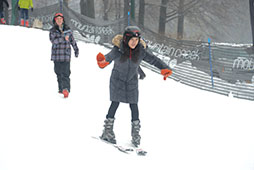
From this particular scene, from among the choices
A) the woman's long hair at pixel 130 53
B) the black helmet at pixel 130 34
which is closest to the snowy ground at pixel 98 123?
the woman's long hair at pixel 130 53

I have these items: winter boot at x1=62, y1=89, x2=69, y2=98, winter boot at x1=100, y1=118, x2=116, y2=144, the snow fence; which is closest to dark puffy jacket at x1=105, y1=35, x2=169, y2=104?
winter boot at x1=100, y1=118, x2=116, y2=144

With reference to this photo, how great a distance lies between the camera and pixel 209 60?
955cm

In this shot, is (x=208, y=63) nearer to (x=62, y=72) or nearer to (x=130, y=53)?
(x=62, y=72)

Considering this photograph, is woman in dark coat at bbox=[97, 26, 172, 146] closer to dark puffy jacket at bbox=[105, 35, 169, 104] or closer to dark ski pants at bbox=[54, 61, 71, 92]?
dark puffy jacket at bbox=[105, 35, 169, 104]

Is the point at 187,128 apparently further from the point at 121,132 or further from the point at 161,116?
the point at 121,132

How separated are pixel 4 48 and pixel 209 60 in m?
6.54

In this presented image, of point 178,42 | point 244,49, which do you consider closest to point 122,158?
point 244,49

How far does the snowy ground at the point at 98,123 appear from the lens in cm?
345

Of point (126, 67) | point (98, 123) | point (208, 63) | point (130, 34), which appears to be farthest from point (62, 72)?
point (208, 63)

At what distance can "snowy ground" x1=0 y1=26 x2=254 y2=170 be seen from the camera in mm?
3445

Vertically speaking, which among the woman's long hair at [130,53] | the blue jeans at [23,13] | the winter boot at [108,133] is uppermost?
the blue jeans at [23,13]

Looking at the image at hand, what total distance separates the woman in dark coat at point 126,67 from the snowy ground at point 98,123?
0.43 meters

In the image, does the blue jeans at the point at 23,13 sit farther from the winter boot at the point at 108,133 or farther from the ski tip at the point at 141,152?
the ski tip at the point at 141,152

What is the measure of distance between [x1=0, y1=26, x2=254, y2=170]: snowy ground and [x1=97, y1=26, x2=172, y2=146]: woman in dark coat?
43cm
